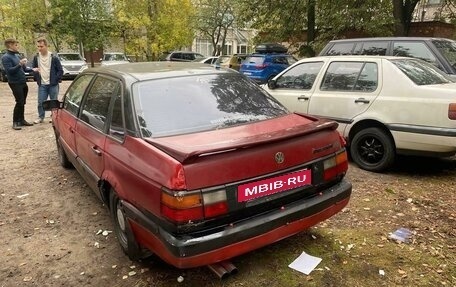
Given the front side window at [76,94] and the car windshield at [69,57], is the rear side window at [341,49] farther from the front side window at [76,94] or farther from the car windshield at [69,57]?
the car windshield at [69,57]

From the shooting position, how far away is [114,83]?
3.45 metres

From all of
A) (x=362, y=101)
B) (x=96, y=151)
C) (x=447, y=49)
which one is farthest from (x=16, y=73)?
(x=447, y=49)

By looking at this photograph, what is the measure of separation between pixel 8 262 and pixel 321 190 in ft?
8.92

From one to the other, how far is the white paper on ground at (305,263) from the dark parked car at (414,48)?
516 centimetres

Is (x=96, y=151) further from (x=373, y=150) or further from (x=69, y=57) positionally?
(x=69, y=57)

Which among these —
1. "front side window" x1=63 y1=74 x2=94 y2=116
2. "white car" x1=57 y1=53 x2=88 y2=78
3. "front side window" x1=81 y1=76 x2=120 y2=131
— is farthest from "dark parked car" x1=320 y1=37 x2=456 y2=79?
"white car" x1=57 y1=53 x2=88 y2=78

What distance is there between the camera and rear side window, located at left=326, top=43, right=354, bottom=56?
848cm

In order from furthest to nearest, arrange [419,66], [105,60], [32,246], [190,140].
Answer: [105,60]
[419,66]
[32,246]
[190,140]

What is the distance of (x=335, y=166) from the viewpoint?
301 cm

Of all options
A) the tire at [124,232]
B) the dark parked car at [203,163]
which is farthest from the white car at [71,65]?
the tire at [124,232]

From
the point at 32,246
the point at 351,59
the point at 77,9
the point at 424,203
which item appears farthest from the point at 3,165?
the point at 77,9

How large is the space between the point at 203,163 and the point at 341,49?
7196 mm

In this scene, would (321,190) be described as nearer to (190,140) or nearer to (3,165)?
(190,140)

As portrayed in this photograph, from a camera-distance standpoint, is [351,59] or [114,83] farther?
[351,59]
